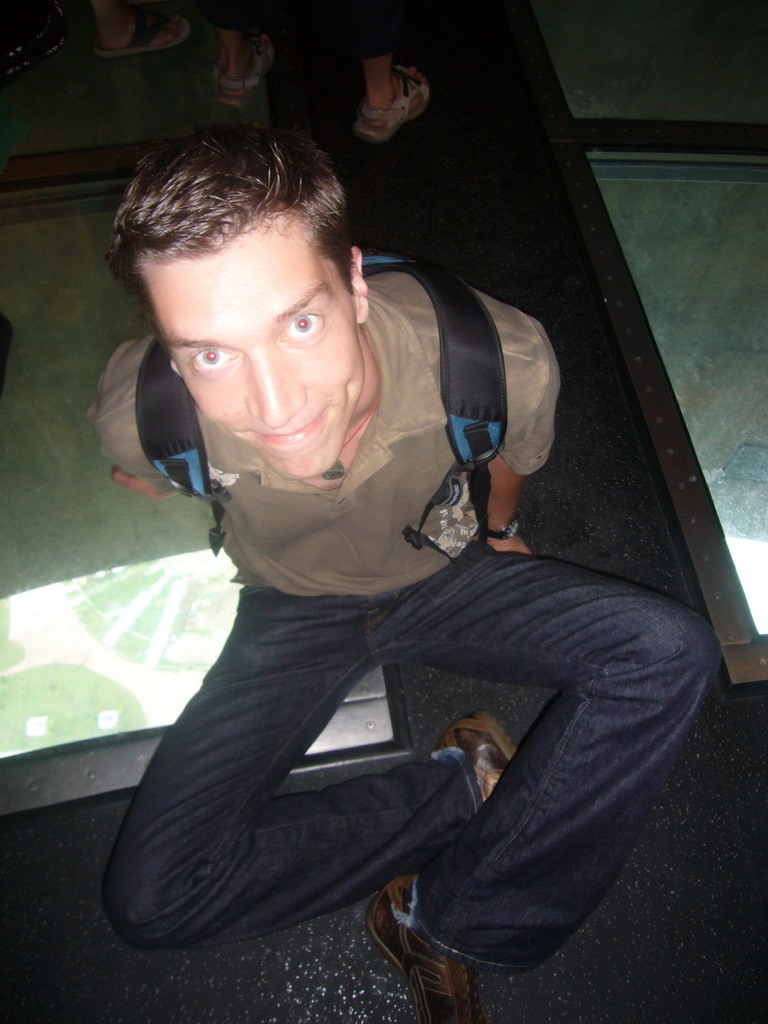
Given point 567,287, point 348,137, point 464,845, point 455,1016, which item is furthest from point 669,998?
point 348,137

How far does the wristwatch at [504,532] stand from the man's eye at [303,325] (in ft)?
2.44

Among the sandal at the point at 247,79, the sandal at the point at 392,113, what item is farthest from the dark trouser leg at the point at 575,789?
the sandal at the point at 247,79

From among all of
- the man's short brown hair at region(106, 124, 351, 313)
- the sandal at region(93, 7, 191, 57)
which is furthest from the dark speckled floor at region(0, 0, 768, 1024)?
the sandal at region(93, 7, 191, 57)

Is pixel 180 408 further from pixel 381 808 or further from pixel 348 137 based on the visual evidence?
pixel 348 137

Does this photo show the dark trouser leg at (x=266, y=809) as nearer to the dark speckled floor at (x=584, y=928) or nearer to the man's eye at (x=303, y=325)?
the dark speckled floor at (x=584, y=928)

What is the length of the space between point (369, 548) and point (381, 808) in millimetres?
479

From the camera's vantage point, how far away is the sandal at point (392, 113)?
2117 mm

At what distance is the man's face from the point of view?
0.80 meters

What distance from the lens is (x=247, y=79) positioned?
2.17 metres

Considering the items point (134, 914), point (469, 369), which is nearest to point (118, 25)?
point (469, 369)

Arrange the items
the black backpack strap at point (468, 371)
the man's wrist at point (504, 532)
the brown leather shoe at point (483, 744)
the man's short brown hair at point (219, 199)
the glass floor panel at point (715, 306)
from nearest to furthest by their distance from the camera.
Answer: the man's short brown hair at point (219, 199) < the black backpack strap at point (468, 371) < the brown leather shoe at point (483, 744) < the man's wrist at point (504, 532) < the glass floor panel at point (715, 306)

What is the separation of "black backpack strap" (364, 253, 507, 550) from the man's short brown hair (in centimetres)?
21

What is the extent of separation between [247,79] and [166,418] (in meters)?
1.66

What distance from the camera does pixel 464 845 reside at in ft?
3.71
